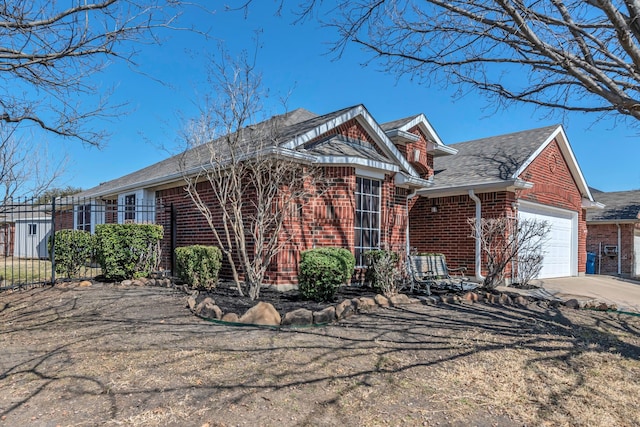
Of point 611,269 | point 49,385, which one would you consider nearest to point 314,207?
point 49,385

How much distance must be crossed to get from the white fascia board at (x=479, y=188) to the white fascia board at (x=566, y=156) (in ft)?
2.72

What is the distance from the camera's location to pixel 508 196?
11.6 m

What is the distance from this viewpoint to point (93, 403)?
329 cm

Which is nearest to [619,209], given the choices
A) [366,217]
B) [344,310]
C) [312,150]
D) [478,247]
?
[478,247]

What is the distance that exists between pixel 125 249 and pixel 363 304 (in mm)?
6010

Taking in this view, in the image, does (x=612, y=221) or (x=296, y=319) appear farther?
(x=612, y=221)

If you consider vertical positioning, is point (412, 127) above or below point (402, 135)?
above

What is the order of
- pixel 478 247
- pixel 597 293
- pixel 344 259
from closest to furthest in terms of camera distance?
1. pixel 344 259
2. pixel 597 293
3. pixel 478 247

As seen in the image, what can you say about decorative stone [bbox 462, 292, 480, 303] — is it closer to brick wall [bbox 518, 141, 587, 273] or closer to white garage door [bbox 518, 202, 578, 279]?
brick wall [bbox 518, 141, 587, 273]

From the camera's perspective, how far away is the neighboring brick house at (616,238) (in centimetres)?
1844

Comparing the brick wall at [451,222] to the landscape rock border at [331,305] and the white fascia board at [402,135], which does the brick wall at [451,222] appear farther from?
→ the landscape rock border at [331,305]

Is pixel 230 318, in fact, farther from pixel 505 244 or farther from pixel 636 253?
pixel 636 253

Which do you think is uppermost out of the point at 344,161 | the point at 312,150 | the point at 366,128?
the point at 366,128

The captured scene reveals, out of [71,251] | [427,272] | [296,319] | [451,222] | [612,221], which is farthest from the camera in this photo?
[612,221]
